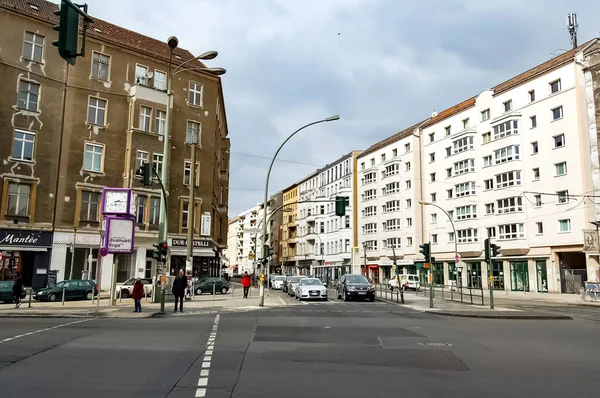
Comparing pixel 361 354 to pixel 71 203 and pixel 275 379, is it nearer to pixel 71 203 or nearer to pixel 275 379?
pixel 275 379

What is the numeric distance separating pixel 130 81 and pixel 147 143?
515 centimetres

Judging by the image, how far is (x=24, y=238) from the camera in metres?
32.8

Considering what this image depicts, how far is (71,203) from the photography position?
3541cm

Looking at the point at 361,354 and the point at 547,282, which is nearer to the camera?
the point at 361,354

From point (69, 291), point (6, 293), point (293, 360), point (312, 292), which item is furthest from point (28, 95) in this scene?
point (293, 360)

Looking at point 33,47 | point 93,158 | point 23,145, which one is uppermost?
point 33,47

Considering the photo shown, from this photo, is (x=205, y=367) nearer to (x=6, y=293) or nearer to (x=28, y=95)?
(x=6, y=293)

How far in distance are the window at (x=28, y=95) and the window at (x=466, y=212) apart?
4317 centimetres

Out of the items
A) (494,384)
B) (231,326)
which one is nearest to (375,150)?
(231,326)

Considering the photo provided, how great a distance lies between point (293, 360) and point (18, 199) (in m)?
30.5

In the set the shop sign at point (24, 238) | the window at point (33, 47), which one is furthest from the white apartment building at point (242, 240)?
the window at point (33, 47)

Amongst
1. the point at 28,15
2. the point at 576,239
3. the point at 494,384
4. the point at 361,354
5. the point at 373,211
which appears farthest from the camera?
the point at 373,211

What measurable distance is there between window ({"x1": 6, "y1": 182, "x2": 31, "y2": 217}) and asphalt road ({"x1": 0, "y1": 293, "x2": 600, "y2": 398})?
19.4m

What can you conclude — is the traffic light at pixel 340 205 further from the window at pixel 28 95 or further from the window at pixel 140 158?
the window at pixel 28 95
